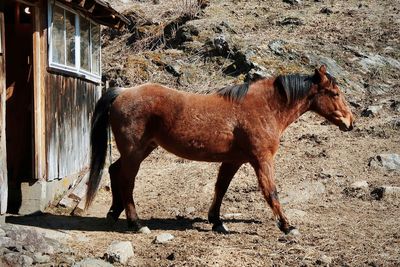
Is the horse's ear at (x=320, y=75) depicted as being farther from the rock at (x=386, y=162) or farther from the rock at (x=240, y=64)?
the rock at (x=240, y=64)

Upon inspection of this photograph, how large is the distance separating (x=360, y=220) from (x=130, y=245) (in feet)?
10.7

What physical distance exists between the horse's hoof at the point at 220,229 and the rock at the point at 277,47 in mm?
9240

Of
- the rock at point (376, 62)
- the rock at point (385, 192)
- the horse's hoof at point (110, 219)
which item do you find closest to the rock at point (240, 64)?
the rock at point (376, 62)

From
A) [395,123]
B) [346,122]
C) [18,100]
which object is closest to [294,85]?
[346,122]

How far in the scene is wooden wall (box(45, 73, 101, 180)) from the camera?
24.8 ft

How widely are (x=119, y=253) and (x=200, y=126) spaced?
200cm

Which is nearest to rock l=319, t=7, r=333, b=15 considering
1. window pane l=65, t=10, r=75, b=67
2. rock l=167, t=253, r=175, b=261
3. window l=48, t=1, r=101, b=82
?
window l=48, t=1, r=101, b=82

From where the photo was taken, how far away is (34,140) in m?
7.22

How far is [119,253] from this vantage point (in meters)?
5.20

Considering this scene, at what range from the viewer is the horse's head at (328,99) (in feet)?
22.5

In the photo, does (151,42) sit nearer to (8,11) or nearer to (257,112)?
(8,11)

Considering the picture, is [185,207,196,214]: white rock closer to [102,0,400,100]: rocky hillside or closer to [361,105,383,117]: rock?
[361,105,383,117]: rock

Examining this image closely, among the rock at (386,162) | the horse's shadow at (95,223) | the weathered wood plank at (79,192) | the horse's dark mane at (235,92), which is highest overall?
the horse's dark mane at (235,92)

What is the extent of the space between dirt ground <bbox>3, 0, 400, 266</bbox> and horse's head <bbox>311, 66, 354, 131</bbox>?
4.67ft
